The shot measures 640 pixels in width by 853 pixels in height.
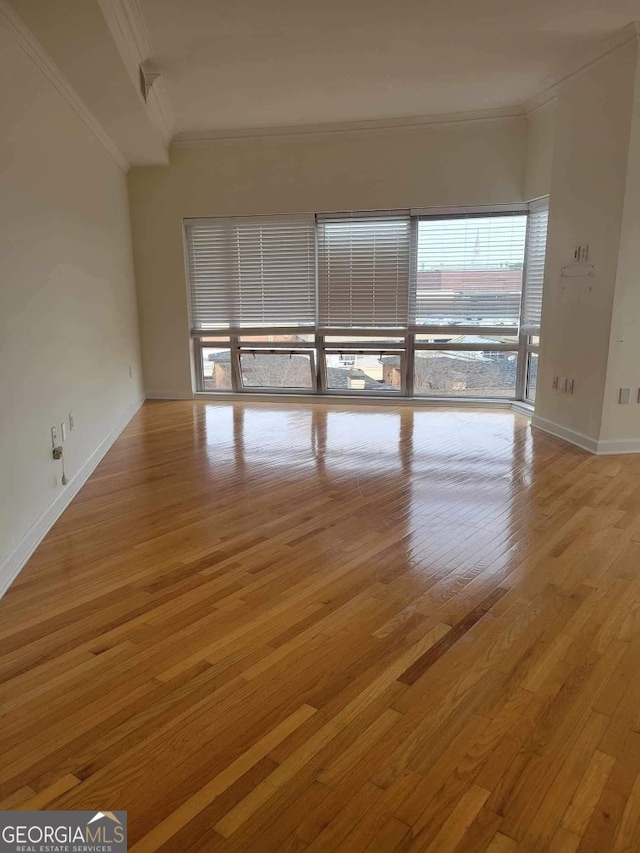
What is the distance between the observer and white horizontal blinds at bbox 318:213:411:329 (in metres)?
6.66

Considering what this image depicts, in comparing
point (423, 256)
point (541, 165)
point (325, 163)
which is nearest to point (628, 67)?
→ point (541, 165)

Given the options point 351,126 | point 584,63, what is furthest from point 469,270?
point 584,63

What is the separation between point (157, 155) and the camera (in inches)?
248

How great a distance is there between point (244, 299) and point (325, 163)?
1.81m

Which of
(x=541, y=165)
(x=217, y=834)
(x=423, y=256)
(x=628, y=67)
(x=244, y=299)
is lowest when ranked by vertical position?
(x=217, y=834)

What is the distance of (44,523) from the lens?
3.30 m

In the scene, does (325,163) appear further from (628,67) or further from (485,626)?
(485,626)

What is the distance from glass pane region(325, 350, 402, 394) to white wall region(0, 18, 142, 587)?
108 inches

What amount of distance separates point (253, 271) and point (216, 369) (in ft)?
4.39

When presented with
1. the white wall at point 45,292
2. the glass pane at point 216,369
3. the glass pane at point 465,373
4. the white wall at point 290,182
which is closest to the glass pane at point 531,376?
the glass pane at point 465,373

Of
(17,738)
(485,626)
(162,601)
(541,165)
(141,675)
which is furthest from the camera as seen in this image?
(541,165)

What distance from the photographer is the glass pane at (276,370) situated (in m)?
7.26

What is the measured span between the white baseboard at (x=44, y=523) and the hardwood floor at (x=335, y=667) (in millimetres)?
75

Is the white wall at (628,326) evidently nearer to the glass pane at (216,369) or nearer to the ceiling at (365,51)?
the ceiling at (365,51)
